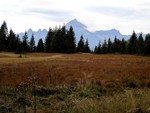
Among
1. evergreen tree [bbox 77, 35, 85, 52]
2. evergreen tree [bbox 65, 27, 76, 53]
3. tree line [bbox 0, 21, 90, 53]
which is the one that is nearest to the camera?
tree line [bbox 0, 21, 90, 53]

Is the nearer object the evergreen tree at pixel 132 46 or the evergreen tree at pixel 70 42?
the evergreen tree at pixel 132 46

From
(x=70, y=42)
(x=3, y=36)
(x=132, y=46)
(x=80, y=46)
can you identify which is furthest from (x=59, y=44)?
(x=132, y=46)

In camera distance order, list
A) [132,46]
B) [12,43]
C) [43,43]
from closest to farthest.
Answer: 1. [12,43]
2. [132,46]
3. [43,43]

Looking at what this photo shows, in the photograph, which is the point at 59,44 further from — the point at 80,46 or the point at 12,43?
the point at 80,46

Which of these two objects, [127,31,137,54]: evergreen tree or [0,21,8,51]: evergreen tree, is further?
[127,31,137,54]: evergreen tree

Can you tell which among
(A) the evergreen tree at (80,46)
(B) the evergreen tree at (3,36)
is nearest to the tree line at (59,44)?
(B) the evergreen tree at (3,36)

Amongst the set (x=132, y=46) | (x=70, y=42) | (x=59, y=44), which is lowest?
(x=132, y=46)

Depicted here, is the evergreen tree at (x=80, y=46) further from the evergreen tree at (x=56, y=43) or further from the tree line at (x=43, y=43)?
the evergreen tree at (x=56, y=43)

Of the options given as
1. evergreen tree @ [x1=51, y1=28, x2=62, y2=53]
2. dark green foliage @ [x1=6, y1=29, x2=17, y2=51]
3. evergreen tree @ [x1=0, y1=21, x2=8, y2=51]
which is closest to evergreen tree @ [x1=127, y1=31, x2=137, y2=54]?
evergreen tree @ [x1=51, y1=28, x2=62, y2=53]

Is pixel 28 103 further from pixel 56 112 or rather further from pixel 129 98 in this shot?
pixel 129 98

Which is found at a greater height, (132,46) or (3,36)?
(3,36)

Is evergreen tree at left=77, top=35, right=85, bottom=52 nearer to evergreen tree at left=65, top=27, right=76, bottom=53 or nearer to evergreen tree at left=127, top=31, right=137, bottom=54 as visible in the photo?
evergreen tree at left=65, top=27, right=76, bottom=53

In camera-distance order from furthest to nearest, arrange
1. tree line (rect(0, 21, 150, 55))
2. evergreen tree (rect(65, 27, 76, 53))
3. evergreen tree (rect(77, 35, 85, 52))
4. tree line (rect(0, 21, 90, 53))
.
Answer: evergreen tree (rect(77, 35, 85, 52)) < evergreen tree (rect(65, 27, 76, 53)) < tree line (rect(0, 21, 90, 53)) < tree line (rect(0, 21, 150, 55))

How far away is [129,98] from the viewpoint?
8.50 metres
